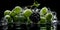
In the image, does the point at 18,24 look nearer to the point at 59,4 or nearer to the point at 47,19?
the point at 47,19

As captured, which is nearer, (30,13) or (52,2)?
(30,13)

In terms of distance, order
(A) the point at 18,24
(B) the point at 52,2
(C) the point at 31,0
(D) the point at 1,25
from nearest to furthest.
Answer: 1. (A) the point at 18,24
2. (D) the point at 1,25
3. (C) the point at 31,0
4. (B) the point at 52,2

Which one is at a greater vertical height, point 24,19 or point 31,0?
point 31,0

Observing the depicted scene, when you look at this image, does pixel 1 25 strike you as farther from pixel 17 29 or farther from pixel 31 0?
pixel 31 0

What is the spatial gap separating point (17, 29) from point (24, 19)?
5 cm

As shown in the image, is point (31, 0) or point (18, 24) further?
point (31, 0)

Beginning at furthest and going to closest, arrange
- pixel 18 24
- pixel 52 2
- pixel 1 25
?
pixel 52 2 → pixel 1 25 → pixel 18 24

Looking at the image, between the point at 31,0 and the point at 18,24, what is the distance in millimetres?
1252

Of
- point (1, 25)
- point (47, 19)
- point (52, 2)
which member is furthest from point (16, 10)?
point (52, 2)

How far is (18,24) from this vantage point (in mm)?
694

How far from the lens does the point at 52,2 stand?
2555 millimetres

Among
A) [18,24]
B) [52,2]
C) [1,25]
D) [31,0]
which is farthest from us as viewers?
[52,2]

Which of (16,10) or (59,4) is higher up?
(59,4)

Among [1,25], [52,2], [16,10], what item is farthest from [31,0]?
[16,10]
